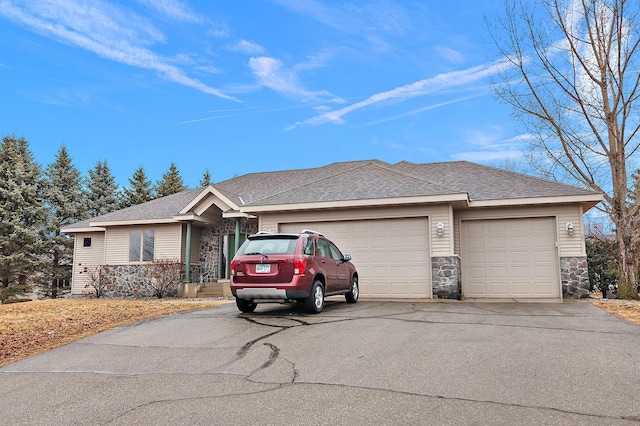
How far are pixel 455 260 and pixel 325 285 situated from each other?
5269 millimetres

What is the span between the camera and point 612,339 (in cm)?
666

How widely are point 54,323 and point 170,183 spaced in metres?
34.9

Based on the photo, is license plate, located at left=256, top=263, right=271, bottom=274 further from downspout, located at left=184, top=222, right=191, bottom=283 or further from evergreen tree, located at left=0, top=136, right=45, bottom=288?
evergreen tree, located at left=0, top=136, right=45, bottom=288

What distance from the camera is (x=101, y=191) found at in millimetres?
36344

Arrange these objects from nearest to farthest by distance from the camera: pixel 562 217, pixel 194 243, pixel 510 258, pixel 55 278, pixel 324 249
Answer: pixel 324 249 < pixel 562 217 < pixel 510 258 < pixel 194 243 < pixel 55 278

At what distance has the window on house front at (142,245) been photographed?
815 inches

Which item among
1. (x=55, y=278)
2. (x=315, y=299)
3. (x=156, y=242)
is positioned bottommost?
(x=55, y=278)

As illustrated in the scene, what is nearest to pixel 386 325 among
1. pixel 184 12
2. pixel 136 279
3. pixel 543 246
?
pixel 543 246

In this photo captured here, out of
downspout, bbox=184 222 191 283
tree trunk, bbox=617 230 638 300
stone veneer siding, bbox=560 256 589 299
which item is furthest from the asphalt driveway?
downspout, bbox=184 222 191 283

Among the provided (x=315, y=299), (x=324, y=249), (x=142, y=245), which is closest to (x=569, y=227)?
(x=324, y=249)

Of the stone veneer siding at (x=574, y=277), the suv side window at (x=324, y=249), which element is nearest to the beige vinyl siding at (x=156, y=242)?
the suv side window at (x=324, y=249)

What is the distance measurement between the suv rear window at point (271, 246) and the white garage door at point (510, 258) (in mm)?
7798

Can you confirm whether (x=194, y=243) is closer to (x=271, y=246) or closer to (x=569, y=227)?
(x=271, y=246)

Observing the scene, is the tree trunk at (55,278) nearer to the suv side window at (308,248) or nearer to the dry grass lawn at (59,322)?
the dry grass lawn at (59,322)
